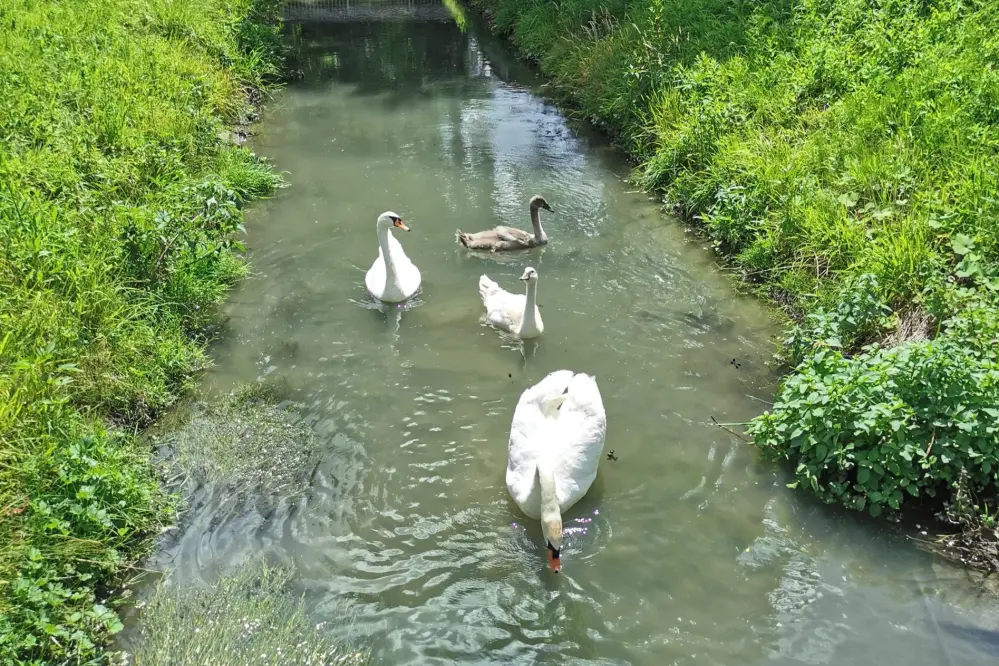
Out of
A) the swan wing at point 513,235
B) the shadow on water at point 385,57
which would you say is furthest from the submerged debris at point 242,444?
the shadow on water at point 385,57

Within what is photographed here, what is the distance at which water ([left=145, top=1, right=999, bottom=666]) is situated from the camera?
457cm

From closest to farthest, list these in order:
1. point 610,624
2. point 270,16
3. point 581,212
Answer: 1. point 610,624
2. point 581,212
3. point 270,16

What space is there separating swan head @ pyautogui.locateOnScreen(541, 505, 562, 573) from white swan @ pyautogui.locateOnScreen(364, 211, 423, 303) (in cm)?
347

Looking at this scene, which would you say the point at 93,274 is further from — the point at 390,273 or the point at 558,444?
the point at 558,444

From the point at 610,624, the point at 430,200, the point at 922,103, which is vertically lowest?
the point at 610,624

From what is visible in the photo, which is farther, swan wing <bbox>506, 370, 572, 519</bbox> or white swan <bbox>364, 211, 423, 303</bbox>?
white swan <bbox>364, 211, 423, 303</bbox>

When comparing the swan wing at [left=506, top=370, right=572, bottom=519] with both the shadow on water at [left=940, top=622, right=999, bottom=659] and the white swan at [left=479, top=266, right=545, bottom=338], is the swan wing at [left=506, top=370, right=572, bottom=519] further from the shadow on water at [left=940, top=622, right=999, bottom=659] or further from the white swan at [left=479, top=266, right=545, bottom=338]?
the shadow on water at [left=940, top=622, right=999, bottom=659]

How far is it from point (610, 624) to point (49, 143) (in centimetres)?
744

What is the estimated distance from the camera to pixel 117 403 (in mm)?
5961

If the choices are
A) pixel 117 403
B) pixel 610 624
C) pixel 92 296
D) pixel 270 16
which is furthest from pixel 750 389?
pixel 270 16

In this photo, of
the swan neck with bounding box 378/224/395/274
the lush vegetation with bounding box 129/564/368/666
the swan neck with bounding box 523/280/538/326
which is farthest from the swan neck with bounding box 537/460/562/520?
the swan neck with bounding box 378/224/395/274

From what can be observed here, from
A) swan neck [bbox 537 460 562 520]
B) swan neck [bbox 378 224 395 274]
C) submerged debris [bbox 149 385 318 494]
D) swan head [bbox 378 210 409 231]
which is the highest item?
swan head [bbox 378 210 409 231]

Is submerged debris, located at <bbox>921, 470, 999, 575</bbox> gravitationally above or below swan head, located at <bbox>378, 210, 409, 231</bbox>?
below

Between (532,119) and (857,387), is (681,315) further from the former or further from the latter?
(532,119)
